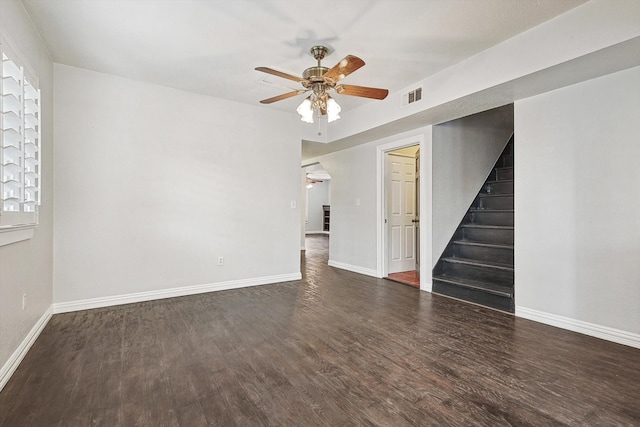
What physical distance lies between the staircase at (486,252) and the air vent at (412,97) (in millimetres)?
1962

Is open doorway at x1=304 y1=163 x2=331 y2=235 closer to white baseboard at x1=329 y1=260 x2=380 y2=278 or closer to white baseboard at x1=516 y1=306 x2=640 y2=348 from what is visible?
white baseboard at x1=329 y1=260 x2=380 y2=278

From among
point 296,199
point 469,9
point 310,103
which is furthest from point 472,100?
point 296,199

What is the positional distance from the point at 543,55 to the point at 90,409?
13.2 ft

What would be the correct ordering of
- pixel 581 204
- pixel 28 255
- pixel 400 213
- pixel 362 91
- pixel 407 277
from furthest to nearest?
pixel 400 213, pixel 407 277, pixel 581 204, pixel 362 91, pixel 28 255

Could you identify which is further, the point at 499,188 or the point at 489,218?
the point at 499,188

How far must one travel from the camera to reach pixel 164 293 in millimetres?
3838

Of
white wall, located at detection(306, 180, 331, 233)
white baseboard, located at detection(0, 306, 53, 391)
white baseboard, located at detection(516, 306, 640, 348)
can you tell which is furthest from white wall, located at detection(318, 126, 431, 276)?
white wall, located at detection(306, 180, 331, 233)

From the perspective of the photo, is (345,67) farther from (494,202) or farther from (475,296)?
(494,202)

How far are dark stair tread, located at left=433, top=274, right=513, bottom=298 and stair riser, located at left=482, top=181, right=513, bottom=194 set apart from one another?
1547 millimetres

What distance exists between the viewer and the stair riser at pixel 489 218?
13.8 feet

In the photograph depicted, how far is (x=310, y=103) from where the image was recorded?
111 inches

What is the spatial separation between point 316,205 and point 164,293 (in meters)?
10.4

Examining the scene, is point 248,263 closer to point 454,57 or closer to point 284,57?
point 284,57

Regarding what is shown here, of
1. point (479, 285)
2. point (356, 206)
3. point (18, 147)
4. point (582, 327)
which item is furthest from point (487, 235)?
point (18, 147)
